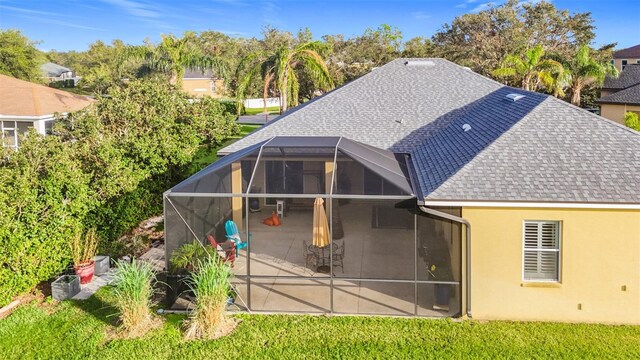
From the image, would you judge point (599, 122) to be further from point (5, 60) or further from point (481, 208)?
point (5, 60)

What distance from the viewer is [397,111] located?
20.3m

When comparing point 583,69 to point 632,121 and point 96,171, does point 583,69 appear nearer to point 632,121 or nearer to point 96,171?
point 632,121

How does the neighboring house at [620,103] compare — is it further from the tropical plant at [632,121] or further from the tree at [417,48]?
the tree at [417,48]

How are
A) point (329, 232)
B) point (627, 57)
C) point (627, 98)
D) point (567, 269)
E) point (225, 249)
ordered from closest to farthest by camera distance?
point (567, 269) < point (329, 232) < point (225, 249) < point (627, 98) < point (627, 57)

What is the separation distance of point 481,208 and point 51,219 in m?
10.3

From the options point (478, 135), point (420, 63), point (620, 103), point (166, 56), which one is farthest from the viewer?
point (620, 103)

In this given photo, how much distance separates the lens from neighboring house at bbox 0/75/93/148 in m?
28.0

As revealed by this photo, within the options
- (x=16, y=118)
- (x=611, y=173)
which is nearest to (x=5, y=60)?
(x=16, y=118)

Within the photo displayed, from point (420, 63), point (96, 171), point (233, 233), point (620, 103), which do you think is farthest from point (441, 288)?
point (620, 103)

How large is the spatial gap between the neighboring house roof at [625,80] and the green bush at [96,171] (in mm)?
38165

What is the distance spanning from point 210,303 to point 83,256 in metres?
5.14

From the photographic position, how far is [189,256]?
1227 cm

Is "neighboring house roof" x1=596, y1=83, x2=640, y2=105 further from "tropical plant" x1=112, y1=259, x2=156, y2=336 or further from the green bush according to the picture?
"tropical plant" x1=112, y1=259, x2=156, y2=336

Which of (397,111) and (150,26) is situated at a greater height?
(150,26)
